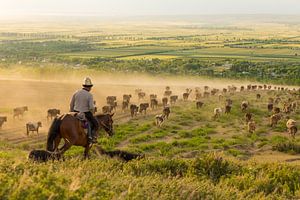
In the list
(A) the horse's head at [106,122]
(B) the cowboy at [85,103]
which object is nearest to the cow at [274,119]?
(A) the horse's head at [106,122]

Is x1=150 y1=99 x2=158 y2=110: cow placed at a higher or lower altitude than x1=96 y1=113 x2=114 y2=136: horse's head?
lower

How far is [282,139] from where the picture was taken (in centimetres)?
2900

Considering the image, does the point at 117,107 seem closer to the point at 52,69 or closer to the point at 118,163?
the point at 118,163

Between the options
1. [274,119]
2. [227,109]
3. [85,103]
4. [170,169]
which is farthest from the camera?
[227,109]

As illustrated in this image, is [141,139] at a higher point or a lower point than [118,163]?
lower

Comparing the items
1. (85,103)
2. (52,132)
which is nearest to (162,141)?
(85,103)

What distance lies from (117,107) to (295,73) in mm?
44877

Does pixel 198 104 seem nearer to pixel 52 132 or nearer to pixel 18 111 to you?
pixel 18 111

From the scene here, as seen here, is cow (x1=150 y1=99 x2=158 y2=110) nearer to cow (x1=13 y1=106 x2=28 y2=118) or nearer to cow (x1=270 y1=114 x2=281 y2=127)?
cow (x1=270 y1=114 x2=281 y2=127)

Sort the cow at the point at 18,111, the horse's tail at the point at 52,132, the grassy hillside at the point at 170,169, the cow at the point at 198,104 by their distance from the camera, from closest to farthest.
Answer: the grassy hillside at the point at 170,169 < the horse's tail at the point at 52,132 < the cow at the point at 18,111 < the cow at the point at 198,104

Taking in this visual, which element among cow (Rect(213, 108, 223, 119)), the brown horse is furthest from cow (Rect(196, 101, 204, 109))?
the brown horse

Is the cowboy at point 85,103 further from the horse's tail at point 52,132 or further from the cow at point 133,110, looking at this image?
the cow at point 133,110

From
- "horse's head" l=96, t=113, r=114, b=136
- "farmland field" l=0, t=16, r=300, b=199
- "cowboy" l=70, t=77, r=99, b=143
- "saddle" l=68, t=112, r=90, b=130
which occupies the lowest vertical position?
"farmland field" l=0, t=16, r=300, b=199

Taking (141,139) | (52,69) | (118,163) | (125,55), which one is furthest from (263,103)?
(125,55)
